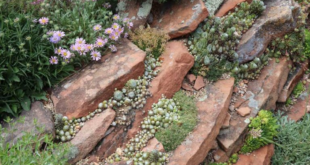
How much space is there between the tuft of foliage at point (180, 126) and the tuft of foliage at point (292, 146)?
1855 mm

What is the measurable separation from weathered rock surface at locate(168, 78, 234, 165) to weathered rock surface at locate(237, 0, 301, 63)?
727mm

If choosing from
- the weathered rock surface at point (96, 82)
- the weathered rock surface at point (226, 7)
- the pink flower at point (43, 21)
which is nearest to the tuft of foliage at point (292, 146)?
the weathered rock surface at point (226, 7)

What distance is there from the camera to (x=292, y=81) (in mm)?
6461

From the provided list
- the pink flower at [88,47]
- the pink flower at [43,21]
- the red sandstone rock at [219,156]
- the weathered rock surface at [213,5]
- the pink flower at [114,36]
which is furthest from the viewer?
the weathered rock surface at [213,5]

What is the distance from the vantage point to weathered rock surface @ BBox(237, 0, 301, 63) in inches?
230

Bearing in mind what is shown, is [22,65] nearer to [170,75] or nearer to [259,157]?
[170,75]

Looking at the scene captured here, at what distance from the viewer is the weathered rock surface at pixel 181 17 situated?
5.57 metres

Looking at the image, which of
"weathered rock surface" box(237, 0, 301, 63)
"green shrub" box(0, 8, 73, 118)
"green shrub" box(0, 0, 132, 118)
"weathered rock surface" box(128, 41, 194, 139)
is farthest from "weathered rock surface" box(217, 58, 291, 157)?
"green shrub" box(0, 8, 73, 118)

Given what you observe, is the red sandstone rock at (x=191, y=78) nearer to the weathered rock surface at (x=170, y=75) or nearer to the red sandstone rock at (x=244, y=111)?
the weathered rock surface at (x=170, y=75)

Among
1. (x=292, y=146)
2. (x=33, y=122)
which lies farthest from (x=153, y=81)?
(x=292, y=146)

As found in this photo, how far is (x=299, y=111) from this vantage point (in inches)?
251

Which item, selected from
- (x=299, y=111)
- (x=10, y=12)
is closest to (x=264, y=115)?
(x=299, y=111)

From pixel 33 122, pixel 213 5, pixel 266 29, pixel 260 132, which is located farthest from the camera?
pixel 213 5

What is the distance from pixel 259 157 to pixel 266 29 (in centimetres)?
237
